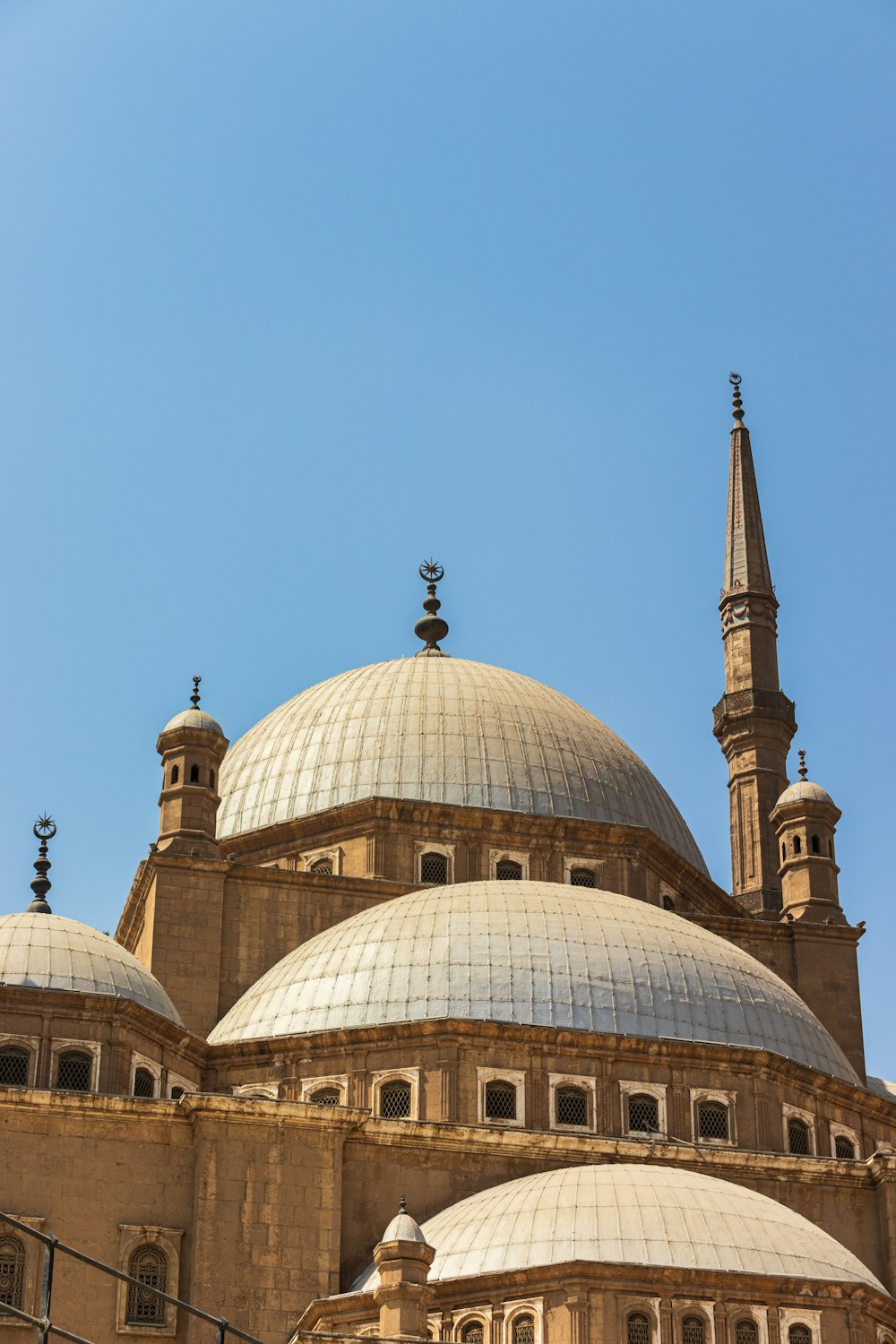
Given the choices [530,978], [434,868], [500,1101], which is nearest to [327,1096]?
[500,1101]

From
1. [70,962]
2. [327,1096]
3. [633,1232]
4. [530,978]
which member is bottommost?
[633,1232]

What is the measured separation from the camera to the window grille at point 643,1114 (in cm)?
2936

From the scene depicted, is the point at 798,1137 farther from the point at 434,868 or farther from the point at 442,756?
the point at 442,756

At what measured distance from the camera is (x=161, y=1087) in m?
29.3

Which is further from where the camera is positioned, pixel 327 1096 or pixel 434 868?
pixel 434 868

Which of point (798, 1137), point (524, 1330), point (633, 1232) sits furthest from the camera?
point (798, 1137)

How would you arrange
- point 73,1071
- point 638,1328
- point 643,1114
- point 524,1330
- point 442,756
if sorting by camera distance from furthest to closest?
point 442,756 < point 643,1114 < point 73,1071 < point 524,1330 < point 638,1328

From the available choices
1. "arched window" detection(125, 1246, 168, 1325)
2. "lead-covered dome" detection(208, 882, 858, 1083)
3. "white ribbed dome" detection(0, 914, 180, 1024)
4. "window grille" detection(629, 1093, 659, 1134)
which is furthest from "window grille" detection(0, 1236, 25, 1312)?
"window grille" detection(629, 1093, 659, 1134)

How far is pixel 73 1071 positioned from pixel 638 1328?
7.94 metres

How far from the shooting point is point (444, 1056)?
1152 inches

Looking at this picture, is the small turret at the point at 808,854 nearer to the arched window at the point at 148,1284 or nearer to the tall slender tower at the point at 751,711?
the tall slender tower at the point at 751,711

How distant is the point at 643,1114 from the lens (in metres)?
29.5

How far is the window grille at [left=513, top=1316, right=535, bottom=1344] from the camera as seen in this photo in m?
24.2

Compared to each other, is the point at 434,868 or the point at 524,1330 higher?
the point at 434,868
